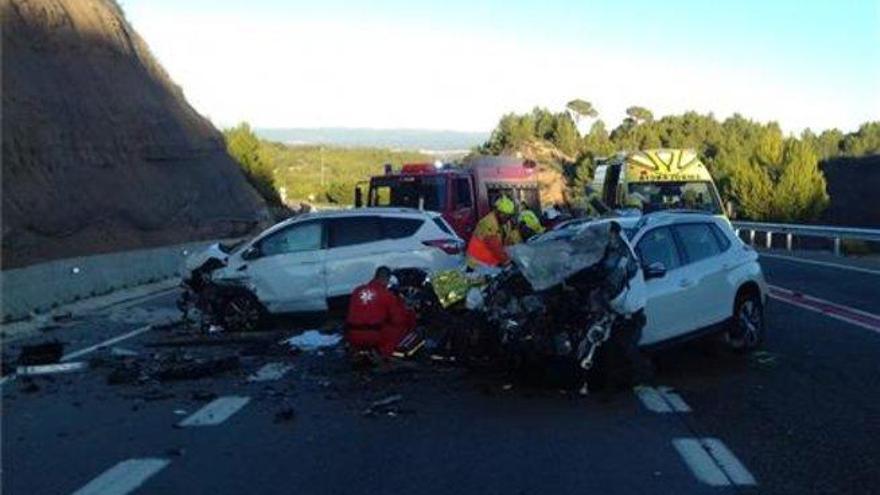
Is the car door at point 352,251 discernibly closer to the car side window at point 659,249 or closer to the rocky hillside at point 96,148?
the car side window at point 659,249

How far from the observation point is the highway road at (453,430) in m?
7.34

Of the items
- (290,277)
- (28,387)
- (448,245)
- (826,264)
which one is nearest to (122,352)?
(28,387)

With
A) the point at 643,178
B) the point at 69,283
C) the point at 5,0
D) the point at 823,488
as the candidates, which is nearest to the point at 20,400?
the point at 823,488

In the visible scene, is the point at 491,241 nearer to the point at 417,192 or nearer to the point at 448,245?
the point at 448,245

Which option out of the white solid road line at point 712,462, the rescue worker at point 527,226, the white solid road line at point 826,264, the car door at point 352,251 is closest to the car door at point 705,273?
the rescue worker at point 527,226

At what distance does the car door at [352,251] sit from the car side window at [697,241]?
5287 mm

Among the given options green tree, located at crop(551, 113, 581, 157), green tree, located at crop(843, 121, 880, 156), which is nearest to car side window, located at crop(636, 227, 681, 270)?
green tree, located at crop(551, 113, 581, 157)

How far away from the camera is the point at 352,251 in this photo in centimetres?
1619

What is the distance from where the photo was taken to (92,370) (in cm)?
1273

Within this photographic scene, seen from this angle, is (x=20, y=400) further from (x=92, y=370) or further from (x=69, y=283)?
(x=69, y=283)

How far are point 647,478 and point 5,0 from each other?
112 feet

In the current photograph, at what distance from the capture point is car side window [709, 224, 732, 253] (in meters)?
12.5

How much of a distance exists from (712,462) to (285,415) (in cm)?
380

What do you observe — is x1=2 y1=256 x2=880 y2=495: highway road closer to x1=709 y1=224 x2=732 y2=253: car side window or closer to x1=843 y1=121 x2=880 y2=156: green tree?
x1=709 y1=224 x2=732 y2=253: car side window
